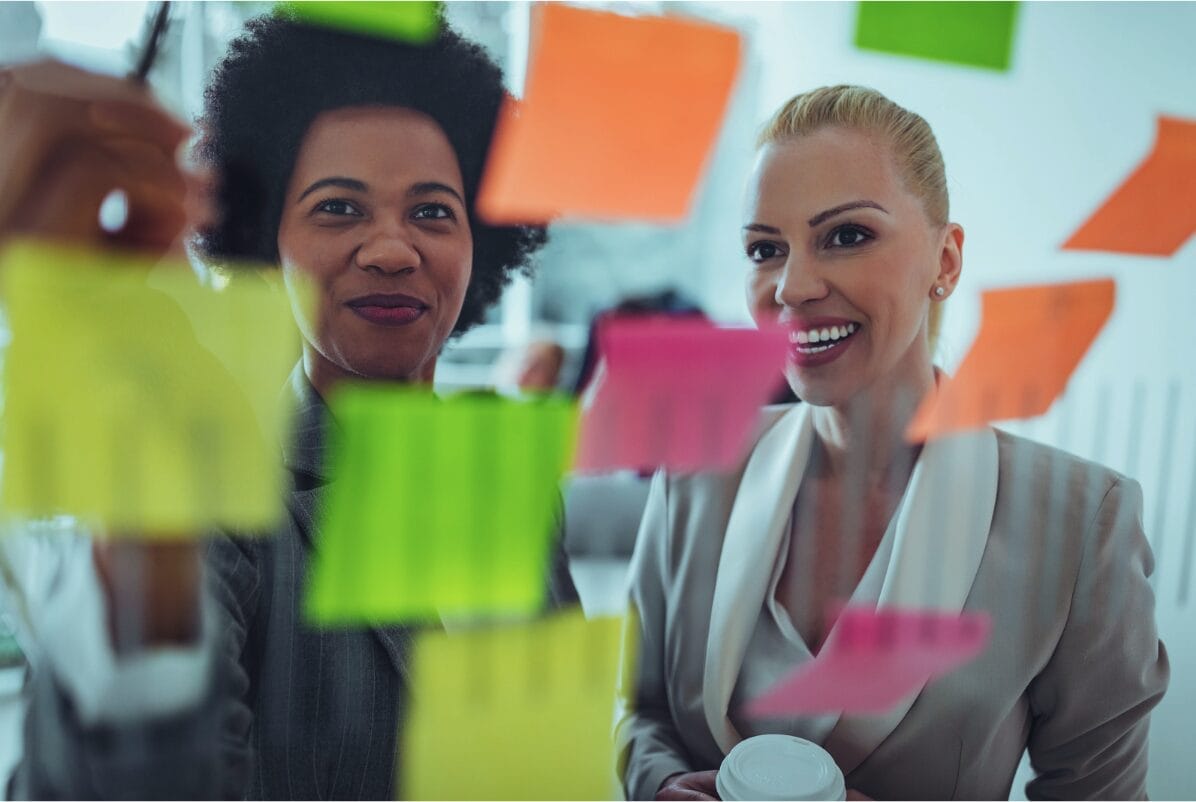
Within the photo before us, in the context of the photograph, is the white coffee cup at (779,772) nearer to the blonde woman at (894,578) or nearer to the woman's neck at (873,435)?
the blonde woman at (894,578)

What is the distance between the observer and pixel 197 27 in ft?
1.42

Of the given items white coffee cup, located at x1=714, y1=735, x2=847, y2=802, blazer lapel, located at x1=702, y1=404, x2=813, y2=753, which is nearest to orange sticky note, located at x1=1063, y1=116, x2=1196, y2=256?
blazer lapel, located at x1=702, y1=404, x2=813, y2=753

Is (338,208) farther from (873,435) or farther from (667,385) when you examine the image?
(873,435)

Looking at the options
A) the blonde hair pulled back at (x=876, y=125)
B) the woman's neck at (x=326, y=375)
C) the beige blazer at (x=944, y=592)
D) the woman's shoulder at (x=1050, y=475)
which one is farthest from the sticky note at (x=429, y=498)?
the woman's shoulder at (x=1050, y=475)

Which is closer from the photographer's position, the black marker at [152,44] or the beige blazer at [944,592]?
the black marker at [152,44]

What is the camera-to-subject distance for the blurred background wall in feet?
1.48

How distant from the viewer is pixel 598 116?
45cm

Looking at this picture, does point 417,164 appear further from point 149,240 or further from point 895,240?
point 895,240

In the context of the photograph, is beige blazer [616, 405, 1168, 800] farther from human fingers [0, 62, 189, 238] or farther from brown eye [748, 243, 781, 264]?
human fingers [0, 62, 189, 238]

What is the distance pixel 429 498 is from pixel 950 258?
0.36 meters

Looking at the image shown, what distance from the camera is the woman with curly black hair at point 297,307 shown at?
17.0 inches

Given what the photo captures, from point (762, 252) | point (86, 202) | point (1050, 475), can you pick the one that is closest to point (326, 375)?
point (86, 202)

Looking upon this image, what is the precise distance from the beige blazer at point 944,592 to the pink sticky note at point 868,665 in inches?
0.4

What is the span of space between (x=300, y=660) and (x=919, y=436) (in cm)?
43
